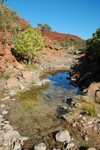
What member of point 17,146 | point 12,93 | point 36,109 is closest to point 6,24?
point 12,93

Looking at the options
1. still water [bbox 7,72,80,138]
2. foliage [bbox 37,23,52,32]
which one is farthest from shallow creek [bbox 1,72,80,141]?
foliage [bbox 37,23,52,32]

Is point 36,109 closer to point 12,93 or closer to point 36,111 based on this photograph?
point 36,111

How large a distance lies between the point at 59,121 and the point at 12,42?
31051mm

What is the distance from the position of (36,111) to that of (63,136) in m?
5.80

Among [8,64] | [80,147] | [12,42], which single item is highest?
[12,42]

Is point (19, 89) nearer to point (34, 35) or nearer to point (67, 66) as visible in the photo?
point (34, 35)

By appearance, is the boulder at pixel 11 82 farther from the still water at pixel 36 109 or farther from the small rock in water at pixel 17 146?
the small rock in water at pixel 17 146

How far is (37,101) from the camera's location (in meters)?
23.8

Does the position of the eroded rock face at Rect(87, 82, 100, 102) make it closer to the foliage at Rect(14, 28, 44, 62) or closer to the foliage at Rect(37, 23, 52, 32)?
the foliage at Rect(14, 28, 44, 62)

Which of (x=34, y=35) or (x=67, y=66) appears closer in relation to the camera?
(x=34, y=35)

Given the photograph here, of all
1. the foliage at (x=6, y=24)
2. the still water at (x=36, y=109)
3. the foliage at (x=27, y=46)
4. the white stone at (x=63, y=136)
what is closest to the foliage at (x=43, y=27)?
the foliage at (x=6, y=24)

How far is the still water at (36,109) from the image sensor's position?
16859mm

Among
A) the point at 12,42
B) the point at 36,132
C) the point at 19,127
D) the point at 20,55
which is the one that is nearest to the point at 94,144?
the point at 36,132

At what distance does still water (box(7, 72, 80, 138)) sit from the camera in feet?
55.3
